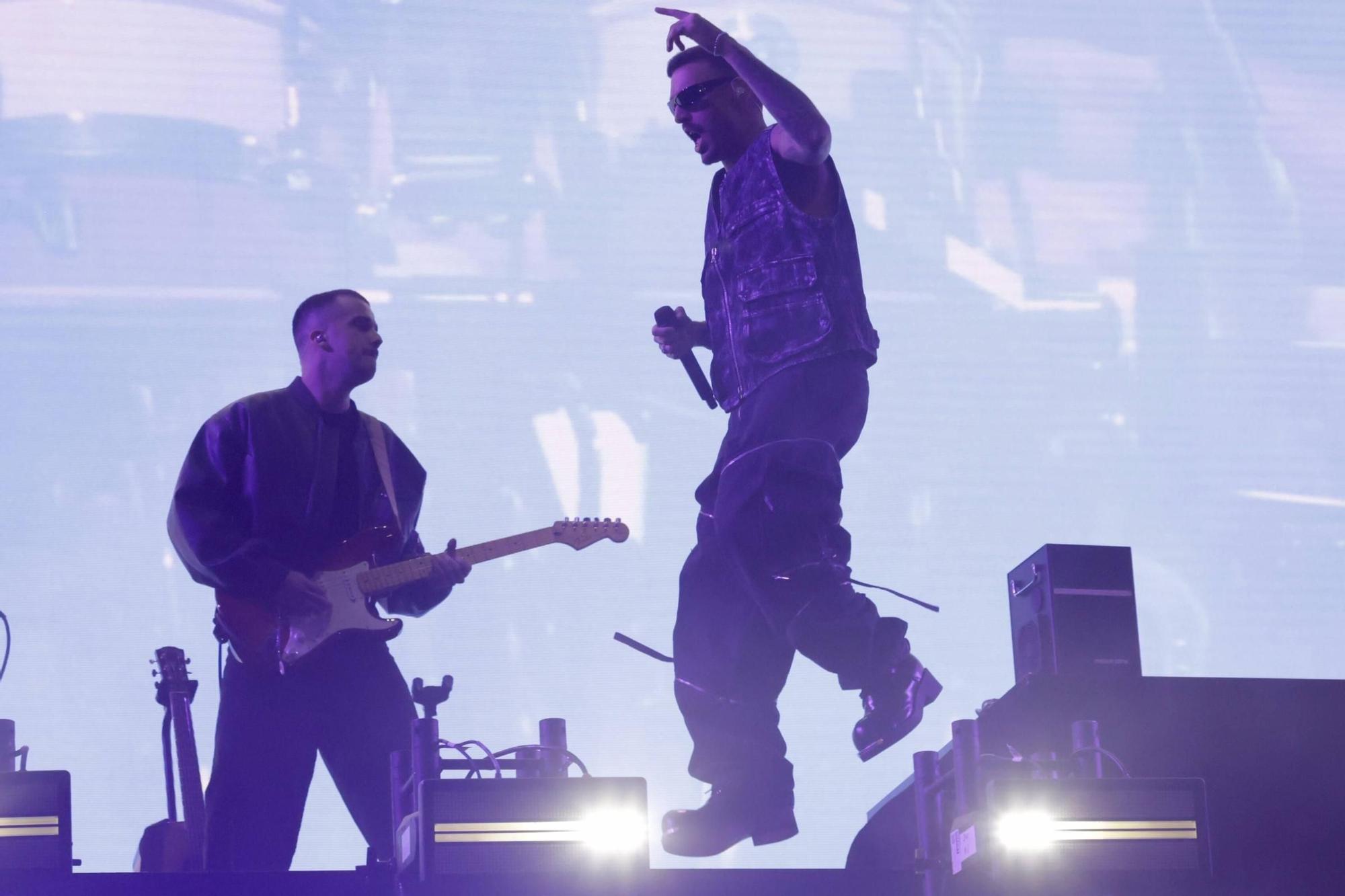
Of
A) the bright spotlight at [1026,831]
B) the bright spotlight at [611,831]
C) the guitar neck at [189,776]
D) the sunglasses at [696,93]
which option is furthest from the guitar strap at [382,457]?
the bright spotlight at [1026,831]

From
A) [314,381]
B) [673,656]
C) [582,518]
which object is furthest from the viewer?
[582,518]

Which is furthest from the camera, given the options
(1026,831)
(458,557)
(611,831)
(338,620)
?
(458,557)

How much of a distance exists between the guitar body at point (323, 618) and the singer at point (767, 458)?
705mm

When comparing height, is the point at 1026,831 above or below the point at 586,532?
below

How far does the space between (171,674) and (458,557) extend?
0.66 meters

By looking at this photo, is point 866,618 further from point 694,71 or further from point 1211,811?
point 694,71

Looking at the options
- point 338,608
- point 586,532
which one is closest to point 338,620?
point 338,608

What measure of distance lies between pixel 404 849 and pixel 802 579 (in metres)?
0.86

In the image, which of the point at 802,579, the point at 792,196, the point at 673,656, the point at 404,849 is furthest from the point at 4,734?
the point at 792,196

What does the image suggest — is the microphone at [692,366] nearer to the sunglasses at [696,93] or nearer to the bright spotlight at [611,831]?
the sunglasses at [696,93]

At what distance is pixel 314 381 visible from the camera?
4301mm

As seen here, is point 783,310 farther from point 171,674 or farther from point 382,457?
point 171,674

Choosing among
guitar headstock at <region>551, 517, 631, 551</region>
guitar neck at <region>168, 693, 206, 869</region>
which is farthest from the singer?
guitar neck at <region>168, 693, 206, 869</region>

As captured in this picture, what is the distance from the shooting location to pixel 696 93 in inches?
152
